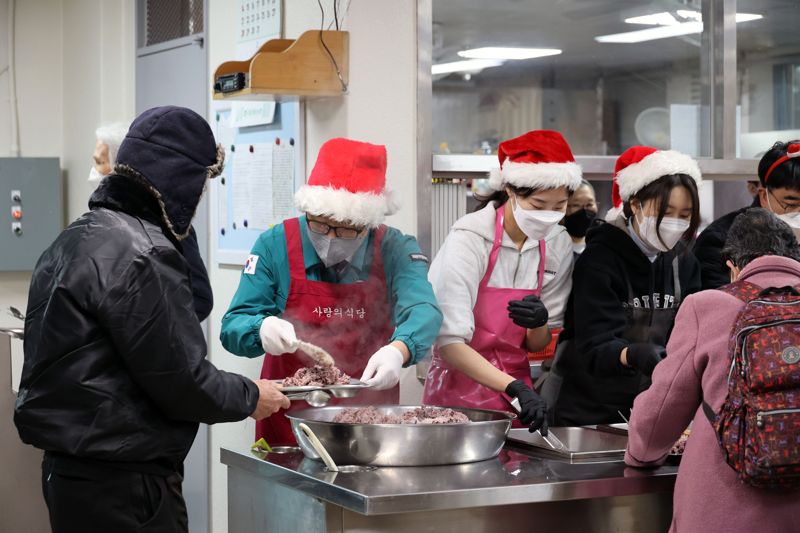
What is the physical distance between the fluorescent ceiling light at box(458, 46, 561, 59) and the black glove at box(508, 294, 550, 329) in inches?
68.8

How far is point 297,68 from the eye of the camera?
357 cm

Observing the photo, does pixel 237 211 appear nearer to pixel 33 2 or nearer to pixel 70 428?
pixel 70 428

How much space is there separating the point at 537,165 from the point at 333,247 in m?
0.71

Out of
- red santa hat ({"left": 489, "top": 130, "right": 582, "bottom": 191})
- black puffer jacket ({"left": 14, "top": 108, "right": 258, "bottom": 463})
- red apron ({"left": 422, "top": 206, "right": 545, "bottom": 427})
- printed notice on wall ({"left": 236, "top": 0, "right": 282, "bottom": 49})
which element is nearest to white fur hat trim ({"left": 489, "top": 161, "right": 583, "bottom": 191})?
red santa hat ({"left": 489, "top": 130, "right": 582, "bottom": 191})

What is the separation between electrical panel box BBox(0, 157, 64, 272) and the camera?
19.6ft

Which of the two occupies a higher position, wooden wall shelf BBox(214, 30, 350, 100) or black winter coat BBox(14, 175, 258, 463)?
wooden wall shelf BBox(214, 30, 350, 100)

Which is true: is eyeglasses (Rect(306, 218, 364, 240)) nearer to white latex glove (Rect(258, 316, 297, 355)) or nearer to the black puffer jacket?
white latex glove (Rect(258, 316, 297, 355))

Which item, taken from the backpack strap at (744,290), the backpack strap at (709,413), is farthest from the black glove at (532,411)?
the backpack strap at (744,290)

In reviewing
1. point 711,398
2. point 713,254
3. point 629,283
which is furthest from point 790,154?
point 711,398

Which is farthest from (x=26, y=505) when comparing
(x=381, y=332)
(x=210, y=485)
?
(x=381, y=332)

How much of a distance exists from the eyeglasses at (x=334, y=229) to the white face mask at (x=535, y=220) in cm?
52

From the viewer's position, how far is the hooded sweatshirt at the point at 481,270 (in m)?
3.24

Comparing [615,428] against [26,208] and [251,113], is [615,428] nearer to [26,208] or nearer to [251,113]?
[251,113]

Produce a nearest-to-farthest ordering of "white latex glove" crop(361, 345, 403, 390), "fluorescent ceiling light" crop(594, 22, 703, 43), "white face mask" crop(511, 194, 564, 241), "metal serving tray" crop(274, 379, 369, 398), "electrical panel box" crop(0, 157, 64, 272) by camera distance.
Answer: "metal serving tray" crop(274, 379, 369, 398), "white latex glove" crop(361, 345, 403, 390), "white face mask" crop(511, 194, 564, 241), "fluorescent ceiling light" crop(594, 22, 703, 43), "electrical panel box" crop(0, 157, 64, 272)
